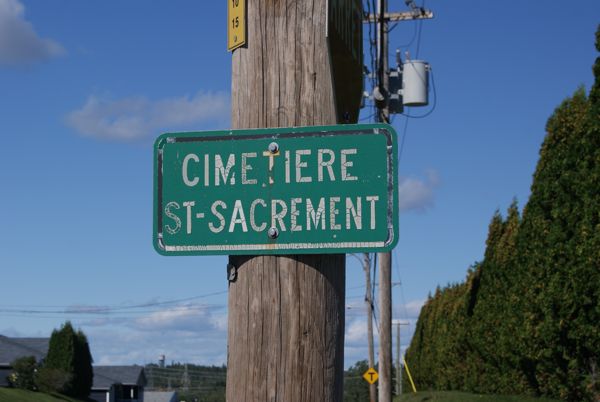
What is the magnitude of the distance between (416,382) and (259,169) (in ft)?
133

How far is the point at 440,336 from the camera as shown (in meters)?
34.5

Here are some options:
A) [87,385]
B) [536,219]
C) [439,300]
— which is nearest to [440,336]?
[439,300]

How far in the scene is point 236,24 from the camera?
366cm

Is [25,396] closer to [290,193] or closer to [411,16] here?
[411,16]

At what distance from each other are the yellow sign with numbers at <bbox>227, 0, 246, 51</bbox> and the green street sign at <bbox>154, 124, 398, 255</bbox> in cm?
37

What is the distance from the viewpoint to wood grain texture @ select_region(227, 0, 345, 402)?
335 cm

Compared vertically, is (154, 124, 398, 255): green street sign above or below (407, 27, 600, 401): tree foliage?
below

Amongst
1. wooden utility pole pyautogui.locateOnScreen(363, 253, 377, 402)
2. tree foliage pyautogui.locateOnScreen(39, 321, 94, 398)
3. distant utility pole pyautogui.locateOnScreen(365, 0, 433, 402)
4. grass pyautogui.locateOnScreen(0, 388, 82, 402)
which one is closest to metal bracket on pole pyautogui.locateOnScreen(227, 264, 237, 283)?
distant utility pole pyautogui.locateOnScreen(365, 0, 433, 402)

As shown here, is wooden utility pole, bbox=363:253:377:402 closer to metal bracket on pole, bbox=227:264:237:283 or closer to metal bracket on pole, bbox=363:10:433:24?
metal bracket on pole, bbox=363:10:433:24

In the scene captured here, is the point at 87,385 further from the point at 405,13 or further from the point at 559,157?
the point at 559,157

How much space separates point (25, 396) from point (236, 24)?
46.3 metres

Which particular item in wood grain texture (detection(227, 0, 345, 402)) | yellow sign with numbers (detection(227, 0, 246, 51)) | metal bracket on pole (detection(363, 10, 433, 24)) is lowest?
wood grain texture (detection(227, 0, 345, 402))

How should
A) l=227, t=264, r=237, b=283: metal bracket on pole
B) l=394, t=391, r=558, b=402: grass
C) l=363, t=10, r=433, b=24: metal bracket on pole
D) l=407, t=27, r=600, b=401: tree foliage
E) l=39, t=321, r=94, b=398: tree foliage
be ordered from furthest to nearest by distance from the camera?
l=39, t=321, r=94, b=398: tree foliage
l=363, t=10, r=433, b=24: metal bracket on pole
l=394, t=391, r=558, b=402: grass
l=407, t=27, r=600, b=401: tree foliage
l=227, t=264, r=237, b=283: metal bracket on pole

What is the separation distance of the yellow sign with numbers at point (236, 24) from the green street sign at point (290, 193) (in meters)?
0.37
